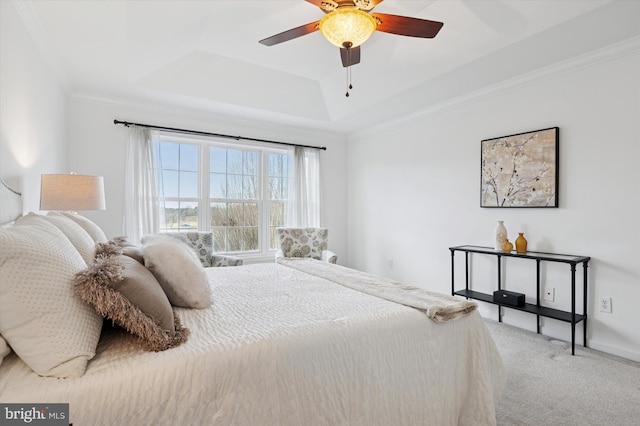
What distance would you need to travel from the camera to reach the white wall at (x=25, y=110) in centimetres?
195

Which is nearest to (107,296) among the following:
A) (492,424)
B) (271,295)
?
(271,295)

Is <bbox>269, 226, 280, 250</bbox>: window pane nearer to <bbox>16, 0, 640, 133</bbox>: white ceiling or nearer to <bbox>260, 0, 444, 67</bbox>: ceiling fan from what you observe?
<bbox>16, 0, 640, 133</bbox>: white ceiling

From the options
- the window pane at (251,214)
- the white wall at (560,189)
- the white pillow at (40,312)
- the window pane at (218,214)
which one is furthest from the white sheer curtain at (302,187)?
the white pillow at (40,312)

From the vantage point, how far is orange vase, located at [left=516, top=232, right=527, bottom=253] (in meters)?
3.06

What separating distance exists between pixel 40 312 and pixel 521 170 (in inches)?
148

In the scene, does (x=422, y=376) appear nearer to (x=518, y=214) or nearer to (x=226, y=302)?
(x=226, y=302)

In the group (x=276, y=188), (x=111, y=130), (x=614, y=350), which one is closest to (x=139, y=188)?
(x=111, y=130)

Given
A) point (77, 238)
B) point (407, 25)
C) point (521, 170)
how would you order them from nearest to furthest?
point (77, 238)
point (407, 25)
point (521, 170)

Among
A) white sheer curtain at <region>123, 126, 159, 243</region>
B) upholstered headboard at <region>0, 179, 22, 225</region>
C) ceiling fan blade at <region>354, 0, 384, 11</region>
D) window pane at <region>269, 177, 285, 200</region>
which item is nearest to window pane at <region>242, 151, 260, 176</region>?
window pane at <region>269, 177, 285, 200</region>

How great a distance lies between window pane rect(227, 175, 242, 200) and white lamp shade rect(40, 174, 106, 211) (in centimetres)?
215

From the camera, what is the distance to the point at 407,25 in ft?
6.49

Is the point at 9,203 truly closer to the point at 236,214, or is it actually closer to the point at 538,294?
the point at 236,214

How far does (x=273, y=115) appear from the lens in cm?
441

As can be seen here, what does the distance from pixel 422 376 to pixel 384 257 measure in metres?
3.46
